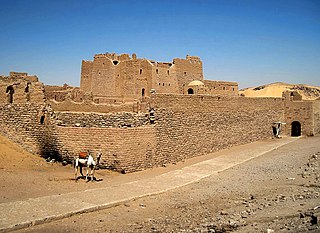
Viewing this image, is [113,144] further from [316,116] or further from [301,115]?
[316,116]

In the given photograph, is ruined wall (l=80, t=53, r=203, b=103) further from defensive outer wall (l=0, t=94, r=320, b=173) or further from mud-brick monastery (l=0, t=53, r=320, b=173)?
defensive outer wall (l=0, t=94, r=320, b=173)

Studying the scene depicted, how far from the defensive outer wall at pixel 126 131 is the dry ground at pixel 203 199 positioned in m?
0.66

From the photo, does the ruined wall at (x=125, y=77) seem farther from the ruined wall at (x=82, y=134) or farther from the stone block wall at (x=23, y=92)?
the ruined wall at (x=82, y=134)

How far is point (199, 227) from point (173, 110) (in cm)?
874

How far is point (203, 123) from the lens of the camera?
17.7 meters

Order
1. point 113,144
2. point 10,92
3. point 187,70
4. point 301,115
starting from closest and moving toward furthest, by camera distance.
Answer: point 113,144 < point 10,92 < point 301,115 < point 187,70

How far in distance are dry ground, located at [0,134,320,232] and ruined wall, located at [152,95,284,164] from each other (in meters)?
2.25

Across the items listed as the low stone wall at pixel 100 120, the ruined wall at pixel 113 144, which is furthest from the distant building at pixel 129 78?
the ruined wall at pixel 113 144

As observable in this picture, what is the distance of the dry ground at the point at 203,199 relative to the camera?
284 inches

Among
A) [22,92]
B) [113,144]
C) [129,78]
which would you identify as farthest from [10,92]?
[129,78]

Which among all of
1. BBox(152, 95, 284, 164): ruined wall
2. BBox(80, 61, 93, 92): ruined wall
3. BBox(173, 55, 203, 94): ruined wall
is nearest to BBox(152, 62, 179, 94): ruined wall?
BBox(173, 55, 203, 94): ruined wall

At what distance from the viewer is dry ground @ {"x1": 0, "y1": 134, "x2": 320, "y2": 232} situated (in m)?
7.22

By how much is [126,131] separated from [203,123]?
5.94 metres

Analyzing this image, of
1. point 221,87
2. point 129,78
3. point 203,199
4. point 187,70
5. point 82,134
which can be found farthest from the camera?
point 221,87
